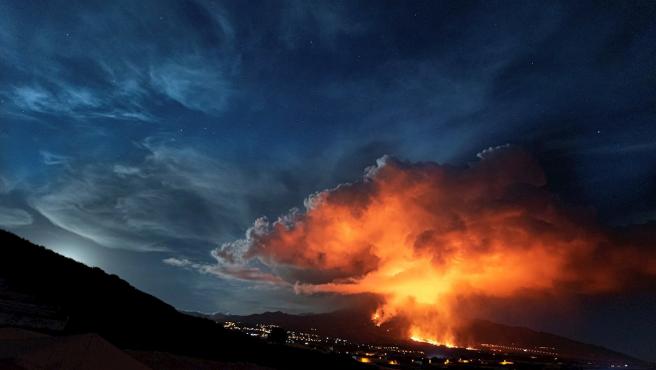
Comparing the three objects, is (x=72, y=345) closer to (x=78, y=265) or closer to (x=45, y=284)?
(x=45, y=284)

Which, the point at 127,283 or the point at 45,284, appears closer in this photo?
the point at 45,284

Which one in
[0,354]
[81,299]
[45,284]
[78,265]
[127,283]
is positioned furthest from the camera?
[127,283]

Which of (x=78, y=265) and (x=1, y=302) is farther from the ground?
(x=78, y=265)

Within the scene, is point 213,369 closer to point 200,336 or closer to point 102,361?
point 200,336

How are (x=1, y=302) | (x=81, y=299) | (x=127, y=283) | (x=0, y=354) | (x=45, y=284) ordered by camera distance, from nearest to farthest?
(x=0, y=354), (x=1, y=302), (x=45, y=284), (x=81, y=299), (x=127, y=283)

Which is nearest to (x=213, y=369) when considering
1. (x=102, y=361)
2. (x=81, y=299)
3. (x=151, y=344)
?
(x=151, y=344)

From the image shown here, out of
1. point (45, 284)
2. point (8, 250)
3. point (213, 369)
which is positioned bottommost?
point (213, 369)

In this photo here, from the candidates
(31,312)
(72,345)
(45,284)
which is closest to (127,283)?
(45,284)
